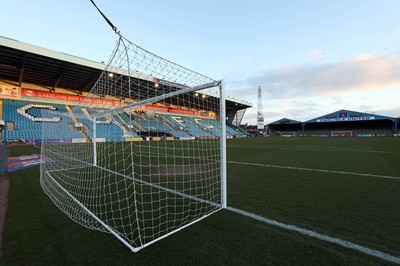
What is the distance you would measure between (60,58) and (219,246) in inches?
821

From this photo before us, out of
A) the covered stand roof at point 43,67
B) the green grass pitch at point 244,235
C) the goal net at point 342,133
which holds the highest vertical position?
the covered stand roof at point 43,67

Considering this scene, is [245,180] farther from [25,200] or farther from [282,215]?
[25,200]

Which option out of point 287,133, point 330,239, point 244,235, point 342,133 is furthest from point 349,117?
point 244,235

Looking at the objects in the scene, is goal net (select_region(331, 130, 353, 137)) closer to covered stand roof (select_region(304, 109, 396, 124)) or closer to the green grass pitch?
covered stand roof (select_region(304, 109, 396, 124))

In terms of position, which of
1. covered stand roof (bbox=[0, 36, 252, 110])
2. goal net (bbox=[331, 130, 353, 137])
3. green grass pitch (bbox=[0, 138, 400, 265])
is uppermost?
covered stand roof (bbox=[0, 36, 252, 110])

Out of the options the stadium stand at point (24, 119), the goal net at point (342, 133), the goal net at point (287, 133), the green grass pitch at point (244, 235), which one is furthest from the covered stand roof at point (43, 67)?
the goal net at point (342, 133)

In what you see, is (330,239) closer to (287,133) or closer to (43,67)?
(43,67)

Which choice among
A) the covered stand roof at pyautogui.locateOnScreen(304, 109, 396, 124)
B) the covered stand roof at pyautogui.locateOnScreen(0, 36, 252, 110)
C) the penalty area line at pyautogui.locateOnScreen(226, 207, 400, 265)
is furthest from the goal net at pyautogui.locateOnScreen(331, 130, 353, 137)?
the penalty area line at pyautogui.locateOnScreen(226, 207, 400, 265)

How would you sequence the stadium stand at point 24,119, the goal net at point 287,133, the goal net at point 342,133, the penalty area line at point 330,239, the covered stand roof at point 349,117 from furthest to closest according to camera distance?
the goal net at point 287,133
the goal net at point 342,133
the covered stand roof at point 349,117
the stadium stand at point 24,119
the penalty area line at point 330,239

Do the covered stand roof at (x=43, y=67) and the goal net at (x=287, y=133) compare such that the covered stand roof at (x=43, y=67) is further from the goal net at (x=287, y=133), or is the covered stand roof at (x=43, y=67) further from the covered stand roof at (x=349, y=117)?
→ the goal net at (x=287, y=133)

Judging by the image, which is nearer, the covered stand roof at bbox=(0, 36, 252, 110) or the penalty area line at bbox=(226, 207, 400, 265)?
the penalty area line at bbox=(226, 207, 400, 265)

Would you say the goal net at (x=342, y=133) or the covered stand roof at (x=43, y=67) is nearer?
the covered stand roof at (x=43, y=67)

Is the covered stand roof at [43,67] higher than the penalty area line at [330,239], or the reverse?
the covered stand roof at [43,67]

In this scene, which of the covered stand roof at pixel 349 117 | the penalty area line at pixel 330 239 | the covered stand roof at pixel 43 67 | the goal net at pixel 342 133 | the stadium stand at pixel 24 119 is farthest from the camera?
the goal net at pixel 342 133
